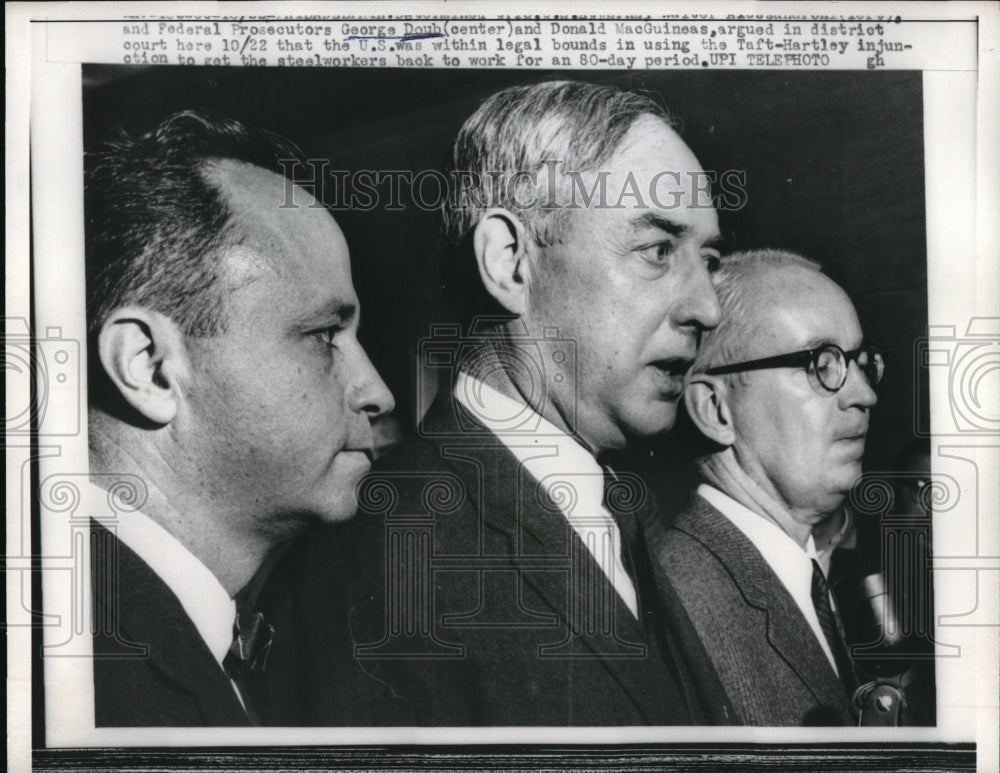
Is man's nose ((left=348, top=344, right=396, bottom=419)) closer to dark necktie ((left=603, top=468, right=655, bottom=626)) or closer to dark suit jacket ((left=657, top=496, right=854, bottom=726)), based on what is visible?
dark necktie ((left=603, top=468, right=655, bottom=626))

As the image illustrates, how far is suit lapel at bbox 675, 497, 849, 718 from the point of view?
3.14 meters

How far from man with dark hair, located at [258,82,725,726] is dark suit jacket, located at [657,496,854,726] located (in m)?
0.08

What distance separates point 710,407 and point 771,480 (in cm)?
29

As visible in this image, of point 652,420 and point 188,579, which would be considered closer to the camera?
point 188,579

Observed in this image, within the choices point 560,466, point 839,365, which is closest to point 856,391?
point 839,365

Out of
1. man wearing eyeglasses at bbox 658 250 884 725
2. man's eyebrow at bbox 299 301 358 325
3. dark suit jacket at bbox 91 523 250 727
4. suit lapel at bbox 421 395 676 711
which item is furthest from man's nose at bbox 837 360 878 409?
dark suit jacket at bbox 91 523 250 727

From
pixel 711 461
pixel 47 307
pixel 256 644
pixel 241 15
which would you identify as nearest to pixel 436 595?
pixel 256 644

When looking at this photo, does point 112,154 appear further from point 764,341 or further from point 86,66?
point 764,341

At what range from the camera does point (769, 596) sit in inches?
124

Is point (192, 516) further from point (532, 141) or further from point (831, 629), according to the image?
point (831, 629)

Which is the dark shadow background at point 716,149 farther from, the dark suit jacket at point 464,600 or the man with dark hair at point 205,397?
the dark suit jacket at point 464,600

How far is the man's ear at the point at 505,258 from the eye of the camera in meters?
3.10

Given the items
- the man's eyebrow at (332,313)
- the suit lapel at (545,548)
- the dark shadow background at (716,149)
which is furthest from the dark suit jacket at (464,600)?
the man's eyebrow at (332,313)

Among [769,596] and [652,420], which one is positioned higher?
[652,420]
